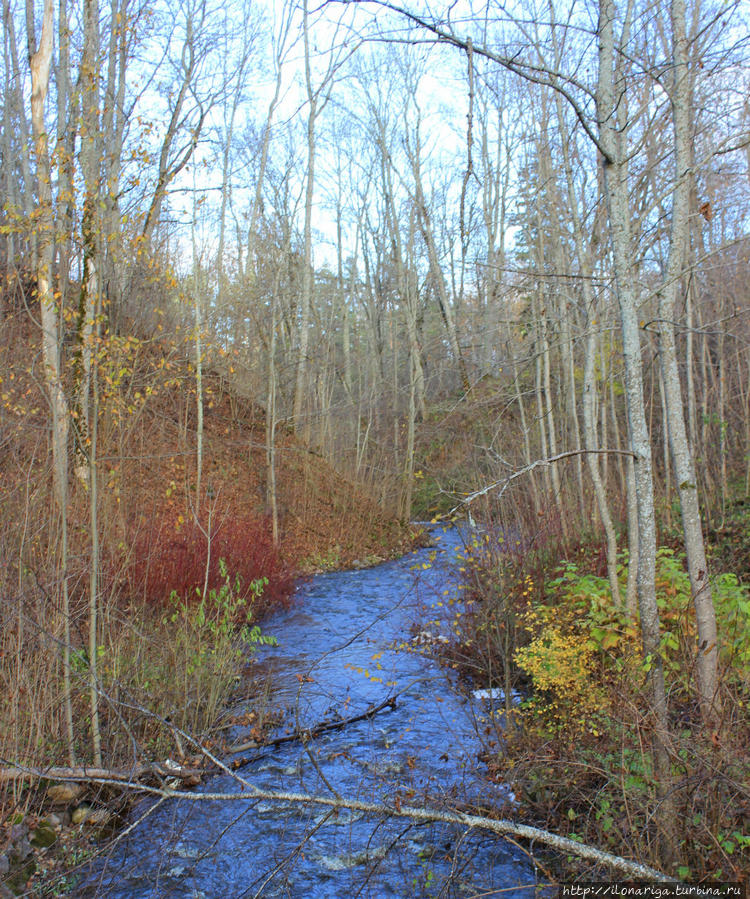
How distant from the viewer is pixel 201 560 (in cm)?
894

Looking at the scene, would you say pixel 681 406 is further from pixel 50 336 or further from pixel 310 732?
pixel 50 336

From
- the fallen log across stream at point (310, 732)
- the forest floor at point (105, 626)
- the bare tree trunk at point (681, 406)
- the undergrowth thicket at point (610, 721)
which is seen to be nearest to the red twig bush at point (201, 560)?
the forest floor at point (105, 626)

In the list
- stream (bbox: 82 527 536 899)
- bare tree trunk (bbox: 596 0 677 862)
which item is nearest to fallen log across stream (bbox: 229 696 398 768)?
stream (bbox: 82 527 536 899)

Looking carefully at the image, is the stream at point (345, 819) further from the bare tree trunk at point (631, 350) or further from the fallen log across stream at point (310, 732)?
the bare tree trunk at point (631, 350)

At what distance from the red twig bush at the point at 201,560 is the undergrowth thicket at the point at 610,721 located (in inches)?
131

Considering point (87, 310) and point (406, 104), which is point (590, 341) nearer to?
point (87, 310)

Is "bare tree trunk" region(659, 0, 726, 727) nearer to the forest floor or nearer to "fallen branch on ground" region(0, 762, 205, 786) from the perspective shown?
the forest floor

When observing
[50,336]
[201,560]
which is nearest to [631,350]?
[50,336]

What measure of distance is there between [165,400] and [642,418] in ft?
42.0

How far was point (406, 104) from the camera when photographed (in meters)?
22.6

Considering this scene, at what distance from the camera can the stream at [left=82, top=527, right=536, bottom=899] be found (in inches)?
153

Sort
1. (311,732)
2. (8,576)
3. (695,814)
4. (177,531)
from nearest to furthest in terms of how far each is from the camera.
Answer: (695,814)
(8,576)
(311,732)
(177,531)

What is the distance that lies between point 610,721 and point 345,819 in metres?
1.92

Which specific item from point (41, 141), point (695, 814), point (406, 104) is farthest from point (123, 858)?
A: point (406, 104)
